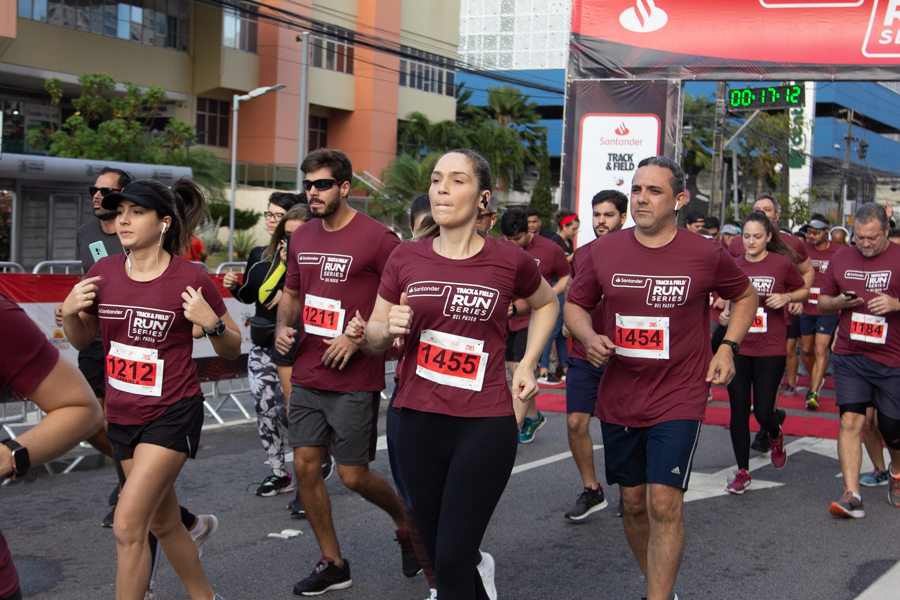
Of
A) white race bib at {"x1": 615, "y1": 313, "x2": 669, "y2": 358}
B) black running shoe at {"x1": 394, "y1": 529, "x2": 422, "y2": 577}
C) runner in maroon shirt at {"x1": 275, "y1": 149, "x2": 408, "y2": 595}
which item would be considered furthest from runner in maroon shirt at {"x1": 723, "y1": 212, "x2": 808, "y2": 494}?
runner in maroon shirt at {"x1": 275, "y1": 149, "x2": 408, "y2": 595}

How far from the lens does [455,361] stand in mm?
3393

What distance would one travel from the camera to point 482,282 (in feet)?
11.2

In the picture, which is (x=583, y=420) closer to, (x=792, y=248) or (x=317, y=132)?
(x=792, y=248)

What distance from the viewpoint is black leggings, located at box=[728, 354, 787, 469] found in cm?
654

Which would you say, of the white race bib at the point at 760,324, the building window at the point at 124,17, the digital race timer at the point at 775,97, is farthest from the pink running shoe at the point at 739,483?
the building window at the point at 124,17

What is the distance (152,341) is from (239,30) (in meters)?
38.0

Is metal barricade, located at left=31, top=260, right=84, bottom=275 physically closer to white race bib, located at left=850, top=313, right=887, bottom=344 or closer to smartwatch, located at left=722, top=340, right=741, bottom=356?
smartwatch, located at left=722, top=340, right=741, bottom=356

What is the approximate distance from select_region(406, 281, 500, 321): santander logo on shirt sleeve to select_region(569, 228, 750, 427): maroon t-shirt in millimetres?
1056

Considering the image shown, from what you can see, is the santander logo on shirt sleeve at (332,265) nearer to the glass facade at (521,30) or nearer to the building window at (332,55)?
the building window at (332,55)

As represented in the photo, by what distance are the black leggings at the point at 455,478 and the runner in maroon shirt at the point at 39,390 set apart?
142 cm

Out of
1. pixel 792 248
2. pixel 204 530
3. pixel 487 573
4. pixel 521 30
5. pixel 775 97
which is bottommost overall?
pixel 204 530

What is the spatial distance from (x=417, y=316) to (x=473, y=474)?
631 millimetres

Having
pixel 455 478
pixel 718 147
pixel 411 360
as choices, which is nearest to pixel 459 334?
pixel 411 360

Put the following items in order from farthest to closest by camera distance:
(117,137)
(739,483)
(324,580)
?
(117,137), (739,483), (324,580)
